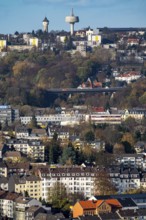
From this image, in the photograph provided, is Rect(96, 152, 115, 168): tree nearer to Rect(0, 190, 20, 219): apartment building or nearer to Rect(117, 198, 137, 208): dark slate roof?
Rect(0, 190, 20, 219): apartment building

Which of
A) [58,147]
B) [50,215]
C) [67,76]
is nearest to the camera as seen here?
[50,215]

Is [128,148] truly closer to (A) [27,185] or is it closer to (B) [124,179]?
(B) [124,179]

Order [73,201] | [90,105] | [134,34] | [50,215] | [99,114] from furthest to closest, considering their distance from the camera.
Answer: [134,34] → [90,105] → [99,114] → [73,201] → [50,215]

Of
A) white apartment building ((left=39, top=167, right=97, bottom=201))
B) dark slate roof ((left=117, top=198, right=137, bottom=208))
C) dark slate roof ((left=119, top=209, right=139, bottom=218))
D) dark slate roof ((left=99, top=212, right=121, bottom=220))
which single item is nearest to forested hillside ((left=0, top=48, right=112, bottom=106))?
white apartment building ((left=39, top=167, right=97, bottom=201))

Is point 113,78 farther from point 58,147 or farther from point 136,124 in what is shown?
point 58,147

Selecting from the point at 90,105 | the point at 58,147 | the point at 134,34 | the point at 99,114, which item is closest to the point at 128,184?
the point at 58,147
